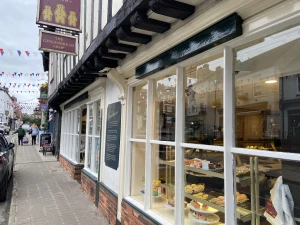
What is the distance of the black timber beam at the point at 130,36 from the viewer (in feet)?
8.98

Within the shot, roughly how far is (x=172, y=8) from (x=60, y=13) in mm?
3720

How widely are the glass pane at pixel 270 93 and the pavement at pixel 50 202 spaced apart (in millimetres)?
3105

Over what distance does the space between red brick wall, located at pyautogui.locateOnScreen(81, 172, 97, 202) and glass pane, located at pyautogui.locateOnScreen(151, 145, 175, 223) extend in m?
2.53

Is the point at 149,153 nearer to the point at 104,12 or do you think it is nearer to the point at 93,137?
the point at 104,12

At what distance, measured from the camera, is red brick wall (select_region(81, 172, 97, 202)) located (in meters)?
5.50

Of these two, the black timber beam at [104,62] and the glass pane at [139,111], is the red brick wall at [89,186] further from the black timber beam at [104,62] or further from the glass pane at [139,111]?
the black timber beam at [104,62]

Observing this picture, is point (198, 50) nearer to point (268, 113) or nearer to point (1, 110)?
point (268, 113)

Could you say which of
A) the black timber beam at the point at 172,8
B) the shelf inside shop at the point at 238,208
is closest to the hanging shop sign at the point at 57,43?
the black timber beam at the point at 172,8

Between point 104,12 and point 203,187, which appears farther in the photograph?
point 104,12

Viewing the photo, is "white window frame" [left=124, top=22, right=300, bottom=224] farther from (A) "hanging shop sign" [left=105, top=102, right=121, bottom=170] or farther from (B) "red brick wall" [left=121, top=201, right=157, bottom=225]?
(A) "hanging shop sign" [left=105, top=102, right=121, bottom=170]

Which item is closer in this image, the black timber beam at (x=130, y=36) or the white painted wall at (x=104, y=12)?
the black timber beam at (x=130, y=36)

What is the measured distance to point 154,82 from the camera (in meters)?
3.39

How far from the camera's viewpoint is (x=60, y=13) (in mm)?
5023

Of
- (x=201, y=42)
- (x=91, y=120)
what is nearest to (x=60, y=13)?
(x=91, y=120)
